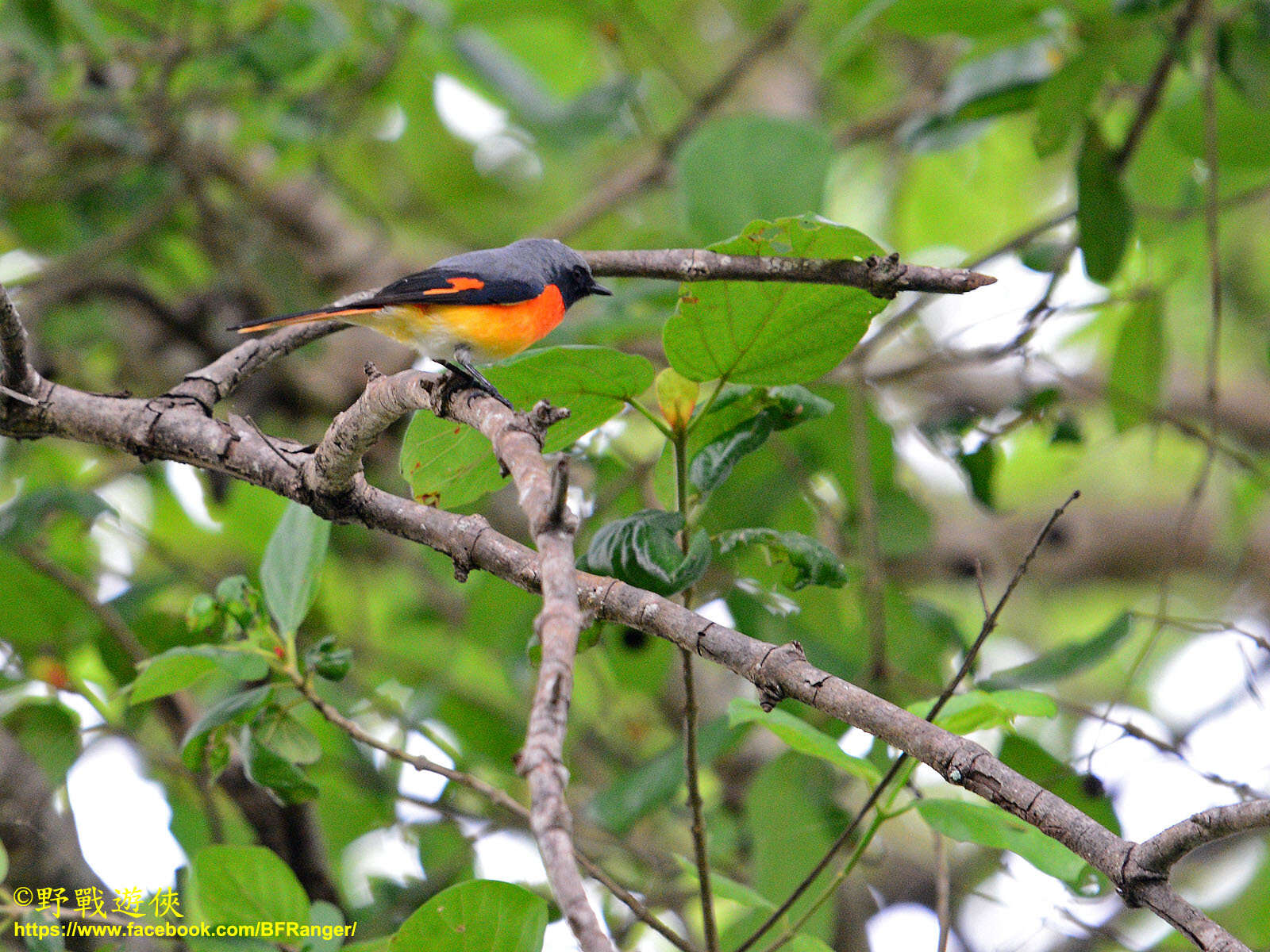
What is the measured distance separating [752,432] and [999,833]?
0.80 meters

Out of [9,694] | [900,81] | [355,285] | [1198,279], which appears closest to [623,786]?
[9,694]

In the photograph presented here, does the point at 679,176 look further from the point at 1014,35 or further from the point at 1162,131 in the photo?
the point at 1162,131

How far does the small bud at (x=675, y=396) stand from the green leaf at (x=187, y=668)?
97 centimetres

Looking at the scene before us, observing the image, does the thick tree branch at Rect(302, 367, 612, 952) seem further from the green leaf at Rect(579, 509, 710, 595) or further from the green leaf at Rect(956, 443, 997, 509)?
the green leaf at Rect(956, 443, 997, 509)

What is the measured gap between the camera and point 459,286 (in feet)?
8.42

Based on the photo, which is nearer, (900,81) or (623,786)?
(623,786)

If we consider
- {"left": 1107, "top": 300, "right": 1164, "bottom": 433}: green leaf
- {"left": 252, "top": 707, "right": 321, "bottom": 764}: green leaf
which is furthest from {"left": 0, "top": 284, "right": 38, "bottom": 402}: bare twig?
{"left": 1107, "top": 300, "right": 1164, "bottom": 433}: green leaf

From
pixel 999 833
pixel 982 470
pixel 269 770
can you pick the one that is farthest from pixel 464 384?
pixel 982 470

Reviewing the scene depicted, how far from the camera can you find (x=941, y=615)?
313cm

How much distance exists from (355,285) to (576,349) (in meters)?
3.66

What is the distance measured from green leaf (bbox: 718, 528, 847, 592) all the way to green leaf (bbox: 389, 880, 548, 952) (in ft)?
2.22

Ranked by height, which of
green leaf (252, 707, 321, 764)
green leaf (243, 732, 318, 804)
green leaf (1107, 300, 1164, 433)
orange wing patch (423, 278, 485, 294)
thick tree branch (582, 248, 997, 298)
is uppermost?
green leaf (1107, 300, 1164, 433)

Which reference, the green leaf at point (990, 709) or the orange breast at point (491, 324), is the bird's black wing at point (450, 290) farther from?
the green leaf at point (990, 709)

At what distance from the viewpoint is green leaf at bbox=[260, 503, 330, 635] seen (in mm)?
2258
